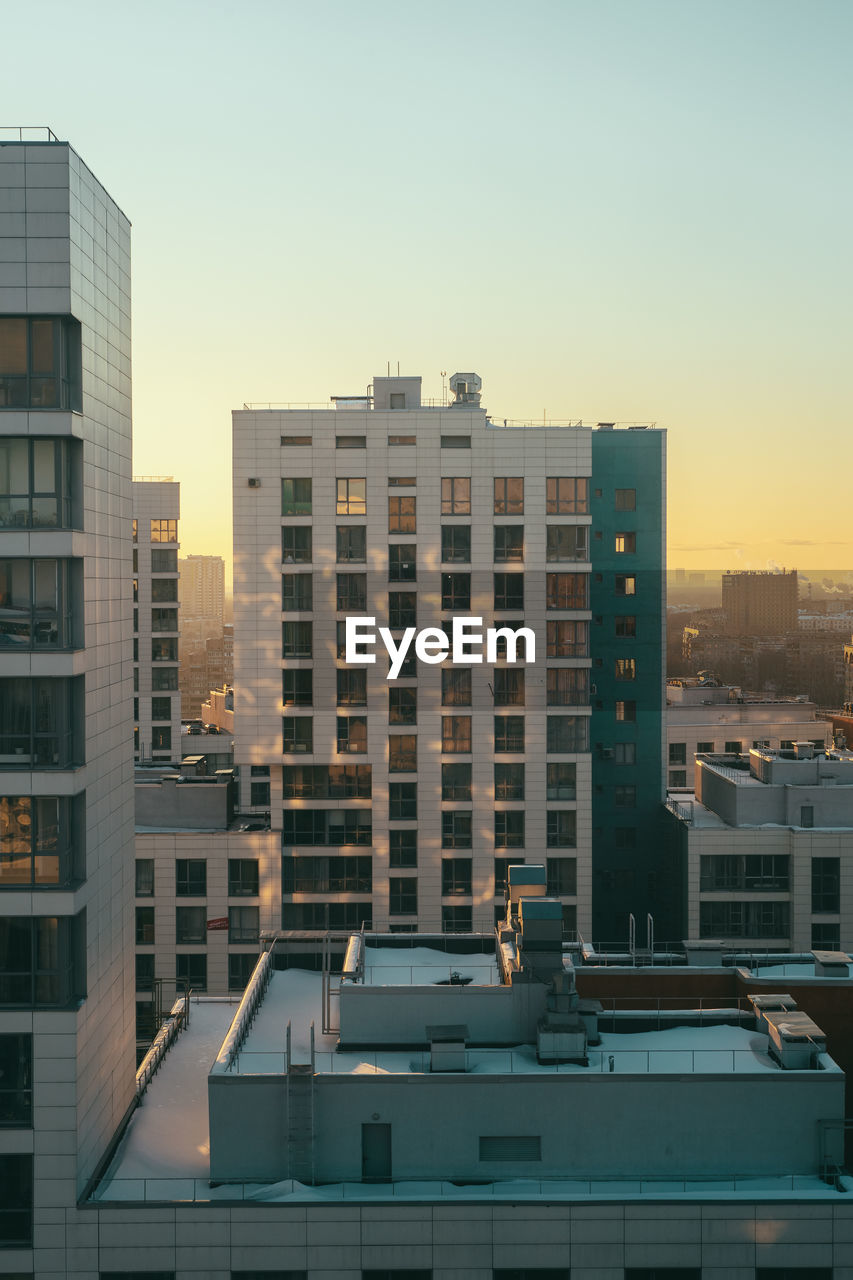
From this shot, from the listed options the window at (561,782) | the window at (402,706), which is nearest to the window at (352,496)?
the window at (402,706)

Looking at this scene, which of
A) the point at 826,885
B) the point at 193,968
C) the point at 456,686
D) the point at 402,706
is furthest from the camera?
the point at 456,686

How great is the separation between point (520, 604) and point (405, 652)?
25.6 feet

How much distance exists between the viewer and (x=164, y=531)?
343ft

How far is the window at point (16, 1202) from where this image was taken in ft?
102

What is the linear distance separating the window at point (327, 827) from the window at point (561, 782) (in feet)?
37.5

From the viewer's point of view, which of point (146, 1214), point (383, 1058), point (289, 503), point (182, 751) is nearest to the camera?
point (146, 1214)

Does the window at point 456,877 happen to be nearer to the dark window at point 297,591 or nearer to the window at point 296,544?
the dark window at point 297,591

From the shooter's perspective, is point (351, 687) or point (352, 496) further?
point (351, 687)

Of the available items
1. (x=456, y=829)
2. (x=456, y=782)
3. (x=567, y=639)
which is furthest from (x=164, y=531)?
(x=456, y=829)

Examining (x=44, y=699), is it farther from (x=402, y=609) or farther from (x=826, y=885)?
(x=826, y=885)

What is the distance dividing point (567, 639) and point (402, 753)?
12.6m

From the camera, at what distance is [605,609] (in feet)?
260

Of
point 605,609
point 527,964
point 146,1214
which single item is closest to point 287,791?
point 605,609

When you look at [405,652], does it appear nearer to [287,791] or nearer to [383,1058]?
[287,791]
